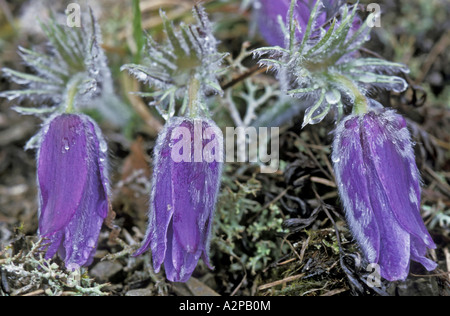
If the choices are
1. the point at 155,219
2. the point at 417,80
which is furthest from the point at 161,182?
the point at 417,80

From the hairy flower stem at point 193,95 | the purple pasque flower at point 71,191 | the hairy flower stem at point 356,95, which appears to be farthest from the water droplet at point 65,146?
the hairy flower stem at point 356,95

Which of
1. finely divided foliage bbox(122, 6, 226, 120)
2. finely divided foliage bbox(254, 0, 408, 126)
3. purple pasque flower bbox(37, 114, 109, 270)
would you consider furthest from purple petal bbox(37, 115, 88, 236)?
finely divided foliage bbox(254, 0, 408, 126)

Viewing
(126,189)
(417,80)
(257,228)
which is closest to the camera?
(257,228)

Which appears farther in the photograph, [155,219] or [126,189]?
[126,189]

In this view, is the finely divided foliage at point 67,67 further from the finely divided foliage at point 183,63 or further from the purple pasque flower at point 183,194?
the purple pasque flower at point 183,194
